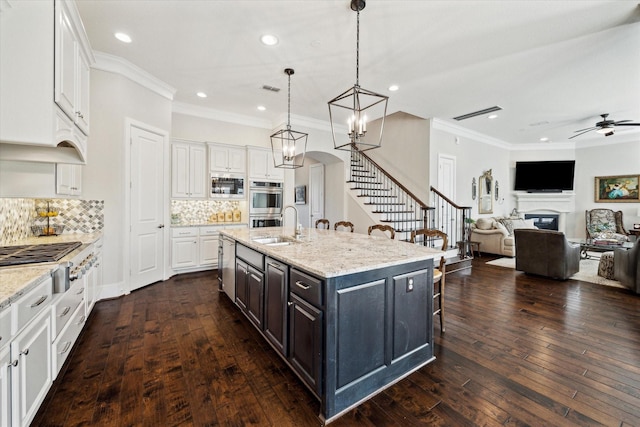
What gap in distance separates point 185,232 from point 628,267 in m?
7.30

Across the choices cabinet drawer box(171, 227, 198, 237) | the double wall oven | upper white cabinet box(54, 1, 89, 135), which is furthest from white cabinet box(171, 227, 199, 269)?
upper white cabinet box(54, 1, 89, 135)

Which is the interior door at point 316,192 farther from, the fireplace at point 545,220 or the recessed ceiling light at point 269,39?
the fireplace at point 545,220

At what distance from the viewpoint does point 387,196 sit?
711 cm

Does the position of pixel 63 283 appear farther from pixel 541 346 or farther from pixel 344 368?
pixel 541 346

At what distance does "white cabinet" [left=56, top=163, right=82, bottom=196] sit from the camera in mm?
2752

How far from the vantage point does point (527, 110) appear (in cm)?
577

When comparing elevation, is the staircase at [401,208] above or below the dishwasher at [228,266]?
above

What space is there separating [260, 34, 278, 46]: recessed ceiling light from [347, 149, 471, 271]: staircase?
353cm

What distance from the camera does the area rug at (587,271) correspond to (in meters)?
4.57

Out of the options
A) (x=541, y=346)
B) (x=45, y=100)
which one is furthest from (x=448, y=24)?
(x=45, y=100)

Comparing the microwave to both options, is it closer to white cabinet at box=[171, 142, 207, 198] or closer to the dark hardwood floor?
white cabinet at box=[171, 142, 207, 198]

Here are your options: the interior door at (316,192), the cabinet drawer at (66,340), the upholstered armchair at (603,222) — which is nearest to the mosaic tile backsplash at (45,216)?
the cabinet drawer at (66,340)

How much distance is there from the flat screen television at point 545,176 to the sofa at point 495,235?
2086 mm

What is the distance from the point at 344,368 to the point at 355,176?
5.94m
